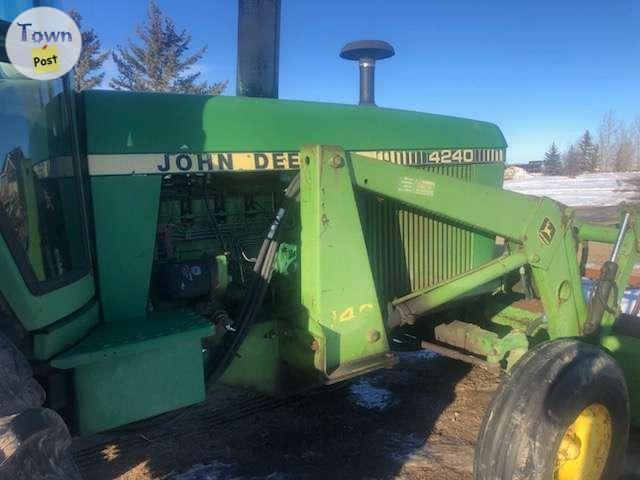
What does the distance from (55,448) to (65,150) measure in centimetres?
116

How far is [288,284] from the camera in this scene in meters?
2.98

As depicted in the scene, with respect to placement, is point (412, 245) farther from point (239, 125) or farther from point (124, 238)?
point (124, 238)

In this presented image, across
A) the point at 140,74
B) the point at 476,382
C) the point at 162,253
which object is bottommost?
the point at 476,382

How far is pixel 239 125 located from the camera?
2785 mm

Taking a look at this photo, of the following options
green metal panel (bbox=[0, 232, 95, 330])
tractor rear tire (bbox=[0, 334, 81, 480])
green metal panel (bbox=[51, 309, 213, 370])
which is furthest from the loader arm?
tractor rear tire (bbox=[0, 334, 81, 480])

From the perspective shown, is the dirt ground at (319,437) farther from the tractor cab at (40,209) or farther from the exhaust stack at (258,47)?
the exhaust stack at (258,47)

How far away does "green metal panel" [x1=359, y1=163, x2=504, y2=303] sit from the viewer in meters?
3.25

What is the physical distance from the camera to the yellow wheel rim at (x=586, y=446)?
2582mm

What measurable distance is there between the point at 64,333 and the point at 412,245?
2024 millimetres

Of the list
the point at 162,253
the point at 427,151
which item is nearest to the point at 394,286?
the point at 427,151

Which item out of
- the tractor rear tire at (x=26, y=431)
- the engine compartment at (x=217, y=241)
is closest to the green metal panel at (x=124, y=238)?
the engine compartment at (x=217, y=241)

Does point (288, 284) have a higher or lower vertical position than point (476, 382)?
higher

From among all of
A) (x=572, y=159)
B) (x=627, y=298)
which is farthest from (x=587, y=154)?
(x=627, y=298)

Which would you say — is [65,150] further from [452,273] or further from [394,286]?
[452,273]
